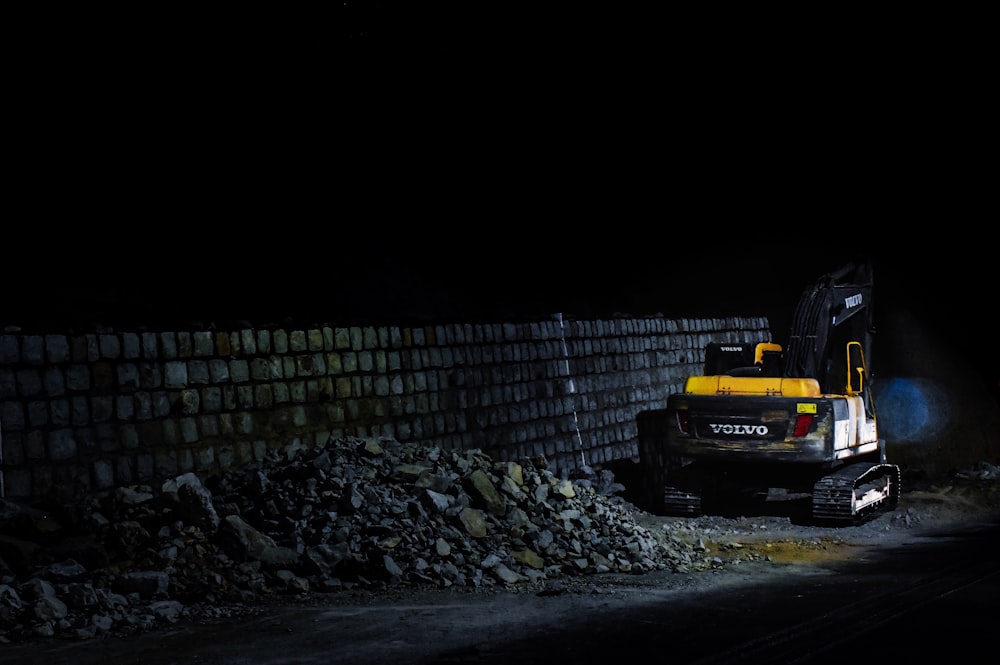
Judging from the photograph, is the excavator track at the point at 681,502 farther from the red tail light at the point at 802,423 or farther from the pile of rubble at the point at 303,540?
the pile of rubble at the point at 303,540

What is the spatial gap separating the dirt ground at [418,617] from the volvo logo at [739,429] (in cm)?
120

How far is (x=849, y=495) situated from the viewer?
12336 mm

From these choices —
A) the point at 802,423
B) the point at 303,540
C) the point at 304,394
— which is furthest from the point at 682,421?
the point at 303,540

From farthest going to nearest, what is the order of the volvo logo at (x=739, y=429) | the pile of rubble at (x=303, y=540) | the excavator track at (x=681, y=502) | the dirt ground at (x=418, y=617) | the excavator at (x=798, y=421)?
the excavator track at (x=681, y=502) < the volvo logo at (x=739, y=429) < the excavator at (x=798, y=421) < the pile of rubble at (x=303, y=540) < the dirt ground at (x=418, y=617)

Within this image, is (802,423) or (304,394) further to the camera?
(802,423)

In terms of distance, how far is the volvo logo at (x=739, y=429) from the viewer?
41.3ft

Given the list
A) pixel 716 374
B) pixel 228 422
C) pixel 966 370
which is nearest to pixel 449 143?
pixel 966 370

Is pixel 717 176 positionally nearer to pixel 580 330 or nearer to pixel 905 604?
pixel 580 330

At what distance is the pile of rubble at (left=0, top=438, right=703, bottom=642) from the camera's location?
8.52 metres

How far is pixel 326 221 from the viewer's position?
96.1 feet

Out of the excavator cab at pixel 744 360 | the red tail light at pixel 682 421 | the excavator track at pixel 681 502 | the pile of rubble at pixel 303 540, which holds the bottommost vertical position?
the excavator track at pixel 681 502

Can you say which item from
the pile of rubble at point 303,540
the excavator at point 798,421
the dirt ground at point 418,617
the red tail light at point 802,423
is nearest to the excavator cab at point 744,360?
the excavator at point 798,421

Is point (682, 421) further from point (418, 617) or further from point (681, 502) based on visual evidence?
point (418, 617)

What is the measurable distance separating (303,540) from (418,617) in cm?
208
